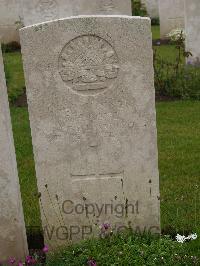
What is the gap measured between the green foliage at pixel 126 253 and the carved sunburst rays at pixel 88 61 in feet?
3.56

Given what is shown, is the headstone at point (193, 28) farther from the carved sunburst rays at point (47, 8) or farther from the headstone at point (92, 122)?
the headstone at point (92, 122)

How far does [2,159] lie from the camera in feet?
11.9

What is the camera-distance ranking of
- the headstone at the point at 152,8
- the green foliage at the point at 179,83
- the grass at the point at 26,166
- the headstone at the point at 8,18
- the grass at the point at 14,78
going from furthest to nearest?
the headstone at the point at 152,8
the headstone at the point at 8,18
the grass at the point at 14,78
the green foliage at the point at 179,83
the grass at the point at 26,166

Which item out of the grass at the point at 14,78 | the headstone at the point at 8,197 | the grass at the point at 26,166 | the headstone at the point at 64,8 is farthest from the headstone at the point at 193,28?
the headstone at the point at 8,197

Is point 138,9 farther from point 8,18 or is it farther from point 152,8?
point 8,18

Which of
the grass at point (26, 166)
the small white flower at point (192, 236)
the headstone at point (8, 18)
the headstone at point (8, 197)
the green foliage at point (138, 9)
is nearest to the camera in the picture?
the headstone at point (8, 197)

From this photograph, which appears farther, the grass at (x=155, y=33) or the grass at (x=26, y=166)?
the grass at (x=155, y=33)

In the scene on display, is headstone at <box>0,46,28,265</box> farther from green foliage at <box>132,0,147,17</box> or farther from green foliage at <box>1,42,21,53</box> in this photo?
green foliage at <box>132,0,147,17</box>

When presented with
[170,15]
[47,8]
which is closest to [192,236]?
[47,8]

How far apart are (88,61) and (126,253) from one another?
126 centimetres

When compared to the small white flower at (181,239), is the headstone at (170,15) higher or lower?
higher

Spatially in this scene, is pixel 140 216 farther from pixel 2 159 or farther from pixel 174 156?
pixel 174 156

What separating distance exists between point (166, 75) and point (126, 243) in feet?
17.4

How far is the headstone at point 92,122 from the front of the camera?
11.8ft
